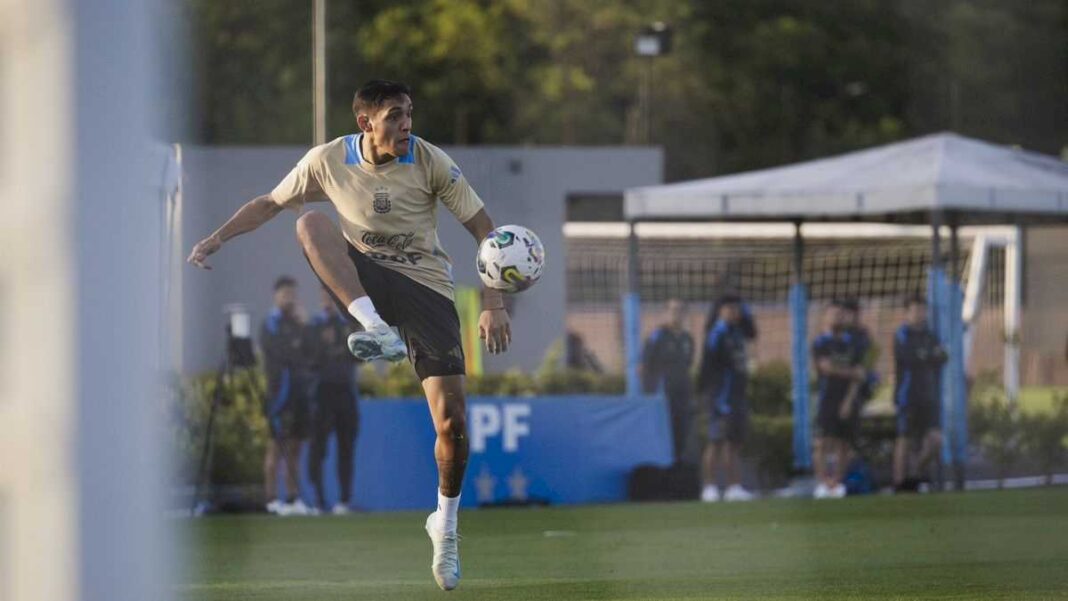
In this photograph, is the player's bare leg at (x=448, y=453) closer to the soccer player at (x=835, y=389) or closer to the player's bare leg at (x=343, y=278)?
the player's bare leg at (x=343, y=278)

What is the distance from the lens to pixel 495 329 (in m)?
6.47

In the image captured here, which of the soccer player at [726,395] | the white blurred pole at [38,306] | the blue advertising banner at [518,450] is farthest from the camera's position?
the soccer player at [726,395]

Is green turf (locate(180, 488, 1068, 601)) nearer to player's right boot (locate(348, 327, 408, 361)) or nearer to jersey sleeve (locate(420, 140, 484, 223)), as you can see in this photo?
player's right boot (locate(348, 327, 408, 361))

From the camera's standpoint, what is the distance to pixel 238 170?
20.2m

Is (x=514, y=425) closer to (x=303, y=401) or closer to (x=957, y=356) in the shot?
(x=303, y=401)

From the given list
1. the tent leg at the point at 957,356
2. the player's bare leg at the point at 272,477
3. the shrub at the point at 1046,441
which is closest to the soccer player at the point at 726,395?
the tent leg at the point at 957,356

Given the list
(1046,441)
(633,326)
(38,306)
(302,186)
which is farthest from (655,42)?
(38,306)

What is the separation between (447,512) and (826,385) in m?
9.09

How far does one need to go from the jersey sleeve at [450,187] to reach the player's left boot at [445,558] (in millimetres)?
1114

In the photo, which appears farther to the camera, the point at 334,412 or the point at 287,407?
the point at 287,407

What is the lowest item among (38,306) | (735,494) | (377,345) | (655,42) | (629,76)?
(735,494)

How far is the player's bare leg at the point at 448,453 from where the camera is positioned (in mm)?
6543

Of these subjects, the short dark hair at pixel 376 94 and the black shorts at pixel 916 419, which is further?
the black shorts at pixel 916 419

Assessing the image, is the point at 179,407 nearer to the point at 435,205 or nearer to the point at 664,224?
the point at 435,205
